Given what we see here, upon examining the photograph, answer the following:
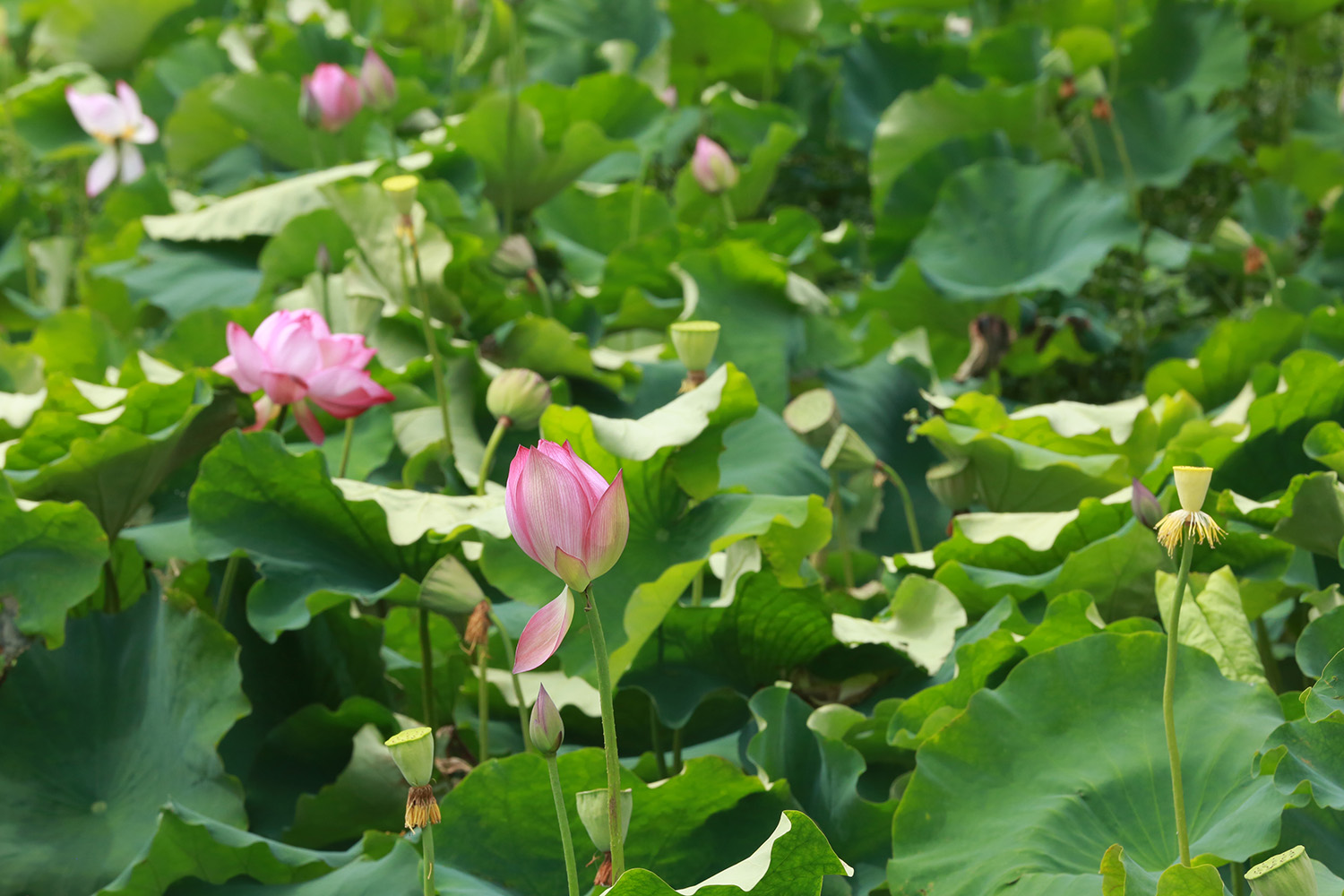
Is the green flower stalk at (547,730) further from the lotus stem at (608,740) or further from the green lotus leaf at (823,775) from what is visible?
the green lotus leaf at (823,775)

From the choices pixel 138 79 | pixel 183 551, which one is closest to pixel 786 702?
pixel 183 551

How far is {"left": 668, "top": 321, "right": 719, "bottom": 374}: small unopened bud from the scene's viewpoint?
97 centimetres

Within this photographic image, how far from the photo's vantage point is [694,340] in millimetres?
976

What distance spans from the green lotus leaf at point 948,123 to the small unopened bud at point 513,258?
0.70 meters

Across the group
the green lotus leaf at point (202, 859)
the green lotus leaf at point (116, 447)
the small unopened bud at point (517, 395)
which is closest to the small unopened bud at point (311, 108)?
the green lotus leaf at point (116, 447)

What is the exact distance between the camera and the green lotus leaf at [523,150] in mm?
1748

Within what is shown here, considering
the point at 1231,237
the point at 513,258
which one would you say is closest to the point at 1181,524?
the point at 513,258

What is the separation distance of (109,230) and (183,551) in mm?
1167

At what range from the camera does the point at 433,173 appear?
1782 mm

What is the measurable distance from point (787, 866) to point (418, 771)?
202 millimetres

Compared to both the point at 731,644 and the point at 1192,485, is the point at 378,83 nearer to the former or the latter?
the point at 731,644

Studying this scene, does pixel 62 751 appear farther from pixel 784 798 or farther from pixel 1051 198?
pixel 1051 198

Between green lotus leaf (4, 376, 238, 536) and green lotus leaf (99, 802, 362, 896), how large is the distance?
37 cm

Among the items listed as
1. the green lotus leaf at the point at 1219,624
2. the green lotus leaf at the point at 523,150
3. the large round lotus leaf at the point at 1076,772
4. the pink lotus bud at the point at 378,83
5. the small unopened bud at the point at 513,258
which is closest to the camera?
the large round lotus leaf at the point at 1076,772
